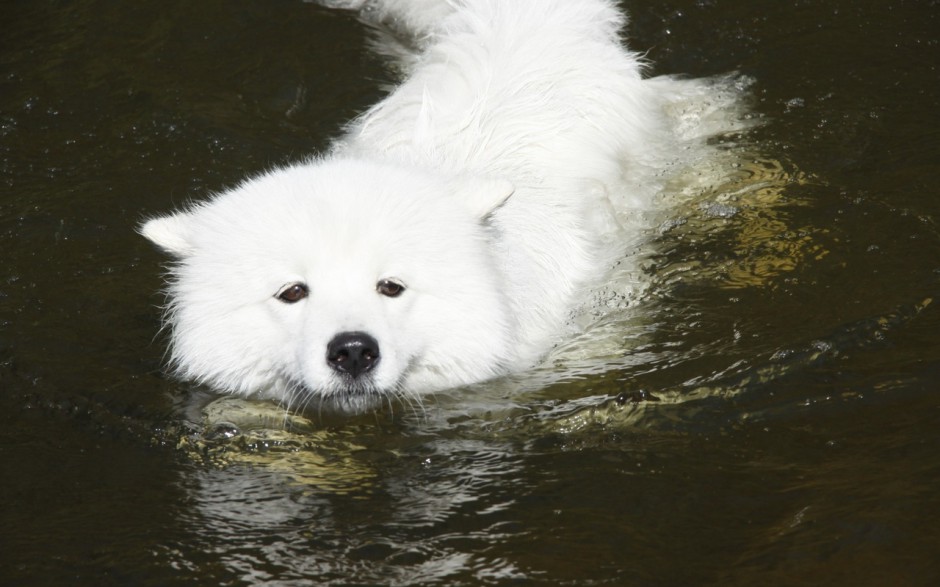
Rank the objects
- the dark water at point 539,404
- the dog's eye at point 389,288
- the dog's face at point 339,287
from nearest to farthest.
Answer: the dark water at point 539,404 < the dog's face at point 339,287 < the dog's eye at point 389,288

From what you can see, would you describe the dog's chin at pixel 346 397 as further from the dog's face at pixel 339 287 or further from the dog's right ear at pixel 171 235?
the dog's right ear at pixel 171 235

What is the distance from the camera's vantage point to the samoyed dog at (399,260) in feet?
15.6

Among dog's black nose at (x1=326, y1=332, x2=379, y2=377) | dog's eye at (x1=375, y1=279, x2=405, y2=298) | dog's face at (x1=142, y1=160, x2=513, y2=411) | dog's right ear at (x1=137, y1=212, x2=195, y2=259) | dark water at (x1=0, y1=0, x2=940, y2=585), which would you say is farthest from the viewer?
dog's right ear at (x1=137, y1=212, x2=195, y2=259)

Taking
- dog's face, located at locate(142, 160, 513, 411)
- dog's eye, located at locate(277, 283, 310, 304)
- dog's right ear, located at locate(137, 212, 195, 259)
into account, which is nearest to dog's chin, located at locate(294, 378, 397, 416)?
dog's face, located at locate(142, 160, 513, 411)

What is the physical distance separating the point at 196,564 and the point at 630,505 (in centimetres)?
163

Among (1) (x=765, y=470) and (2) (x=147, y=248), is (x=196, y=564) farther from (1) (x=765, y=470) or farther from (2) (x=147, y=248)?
(2) (x=147, y=248)

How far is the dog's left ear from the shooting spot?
5.17m

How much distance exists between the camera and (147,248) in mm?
6887

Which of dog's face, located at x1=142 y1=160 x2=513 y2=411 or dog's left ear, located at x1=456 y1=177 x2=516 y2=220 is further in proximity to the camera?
dog's left ear, located at x1=456 y1=177 x2=516 y2=220

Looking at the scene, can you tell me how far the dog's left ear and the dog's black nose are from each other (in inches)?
36.4

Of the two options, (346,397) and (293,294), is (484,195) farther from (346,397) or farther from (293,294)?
(346,397)

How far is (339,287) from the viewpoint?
187 inches

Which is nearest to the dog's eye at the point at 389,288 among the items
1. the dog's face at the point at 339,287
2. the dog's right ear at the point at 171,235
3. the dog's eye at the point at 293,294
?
the dog's face at the point at 339,287

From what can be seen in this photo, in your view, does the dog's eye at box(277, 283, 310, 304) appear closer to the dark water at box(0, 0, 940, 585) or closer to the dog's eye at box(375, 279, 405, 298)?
the dog's eye at box(375, 279, 405, 298)
